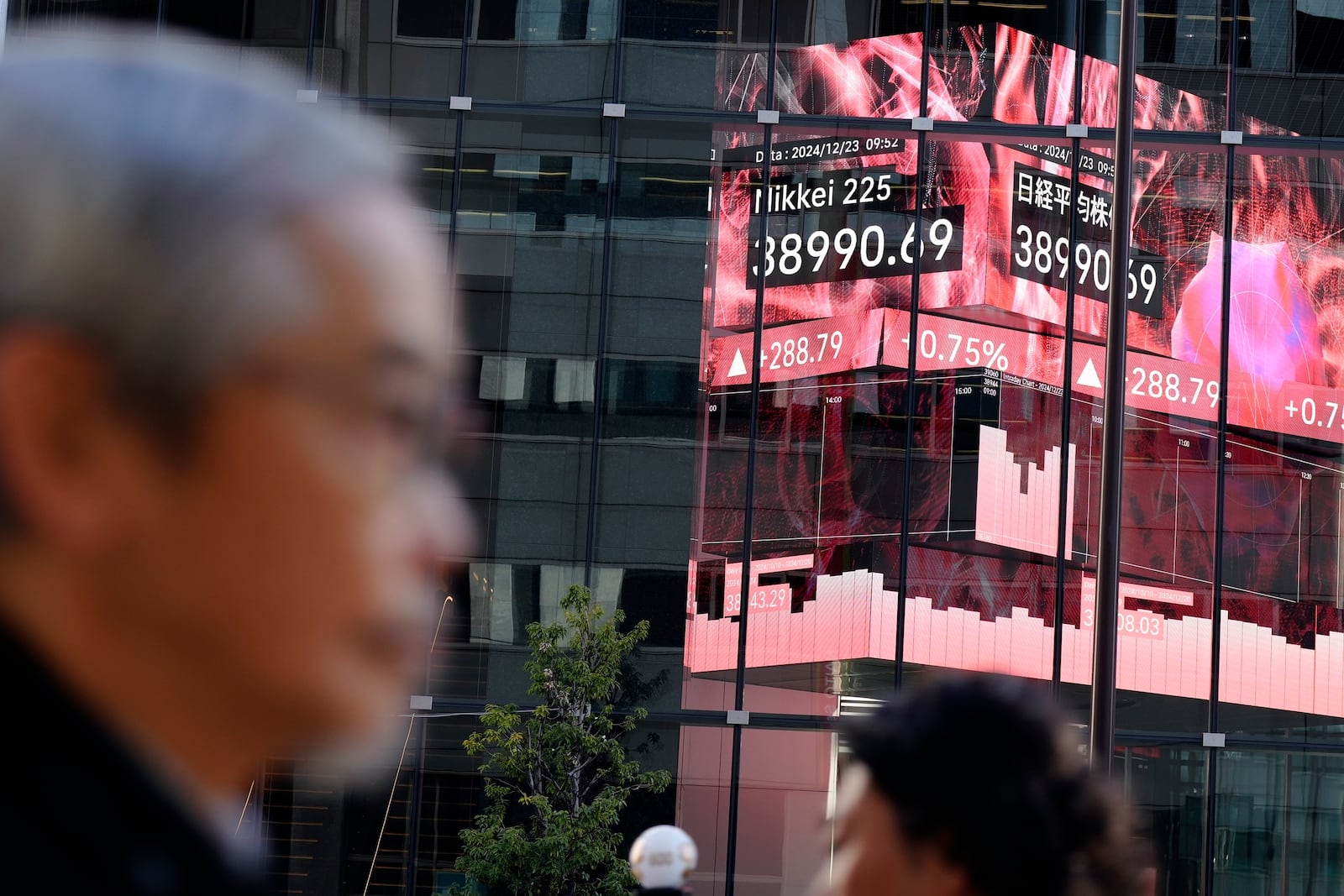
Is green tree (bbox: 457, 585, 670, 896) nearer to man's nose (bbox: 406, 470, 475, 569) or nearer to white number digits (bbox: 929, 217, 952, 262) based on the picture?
white number digits (bbox: 929, 217, 952, 262)

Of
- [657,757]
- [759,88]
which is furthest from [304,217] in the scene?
[759,88]

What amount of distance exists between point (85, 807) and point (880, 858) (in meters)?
1.05

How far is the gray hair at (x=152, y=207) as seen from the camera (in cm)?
55

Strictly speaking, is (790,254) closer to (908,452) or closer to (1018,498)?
(908,452)

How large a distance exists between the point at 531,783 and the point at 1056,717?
14.7 meters

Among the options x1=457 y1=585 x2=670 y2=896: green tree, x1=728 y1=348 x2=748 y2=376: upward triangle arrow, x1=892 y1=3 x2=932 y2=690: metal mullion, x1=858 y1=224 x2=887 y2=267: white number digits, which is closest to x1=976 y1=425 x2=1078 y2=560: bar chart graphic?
x1=892 y1=3 x2=932 y2=690: metal mullion

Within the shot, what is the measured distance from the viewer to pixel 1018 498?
17.5 metres

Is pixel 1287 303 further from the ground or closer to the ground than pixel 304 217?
further from the ground

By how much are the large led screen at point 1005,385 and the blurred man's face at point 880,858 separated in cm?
1607

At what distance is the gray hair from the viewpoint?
55 centimetres

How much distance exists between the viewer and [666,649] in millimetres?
17453

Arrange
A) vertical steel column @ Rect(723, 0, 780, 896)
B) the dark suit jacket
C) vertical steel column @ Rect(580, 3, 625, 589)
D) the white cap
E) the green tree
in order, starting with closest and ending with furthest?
the dark suit jacket
the white cap
the green tree
vertical steel column @ Rect(723, 0, 780, 896)
vertical steel column @ Rect(580, 3, 625, 589)

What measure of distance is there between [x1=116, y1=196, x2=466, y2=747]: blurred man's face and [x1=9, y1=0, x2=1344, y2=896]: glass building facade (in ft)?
54.8

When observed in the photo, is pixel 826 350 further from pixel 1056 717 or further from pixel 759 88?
pixel 1056 717
